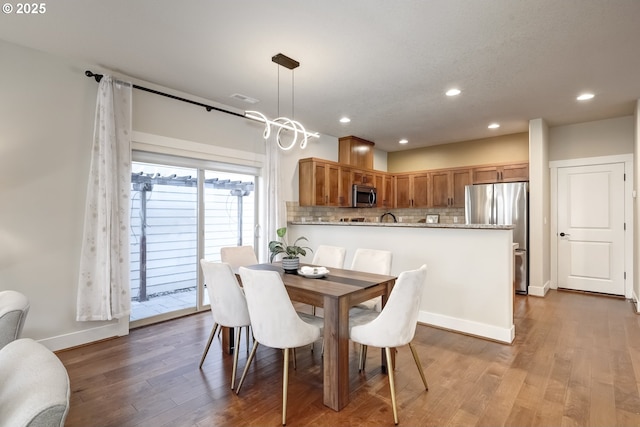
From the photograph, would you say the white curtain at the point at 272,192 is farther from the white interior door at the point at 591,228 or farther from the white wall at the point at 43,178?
the white interior door at the point at 591,228

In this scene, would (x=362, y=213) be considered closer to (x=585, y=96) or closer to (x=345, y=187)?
(x=345, y=187)

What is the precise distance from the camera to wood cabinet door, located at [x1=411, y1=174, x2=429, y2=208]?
266 inches

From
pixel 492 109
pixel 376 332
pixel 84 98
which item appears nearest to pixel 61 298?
pixel 84 98

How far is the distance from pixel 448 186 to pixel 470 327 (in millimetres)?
3600

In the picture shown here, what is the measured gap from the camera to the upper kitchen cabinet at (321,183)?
17.3ft

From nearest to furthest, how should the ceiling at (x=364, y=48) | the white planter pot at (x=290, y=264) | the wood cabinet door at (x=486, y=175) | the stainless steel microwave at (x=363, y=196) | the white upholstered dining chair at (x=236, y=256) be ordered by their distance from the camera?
the ceiling at (x=364, y=48) < the white planter pot at (x=290, y=264) < the white upholstered dining chair at (x=236, y=256) < the wood cabinet door at (x=486, y=175) < the stainless steel microwave at (x=363, y=196)

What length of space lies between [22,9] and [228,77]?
1636 mm

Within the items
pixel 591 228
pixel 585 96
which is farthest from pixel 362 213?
pixel 585 96

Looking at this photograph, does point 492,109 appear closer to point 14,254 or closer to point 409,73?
point 409,73

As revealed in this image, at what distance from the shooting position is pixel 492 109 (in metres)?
4.52

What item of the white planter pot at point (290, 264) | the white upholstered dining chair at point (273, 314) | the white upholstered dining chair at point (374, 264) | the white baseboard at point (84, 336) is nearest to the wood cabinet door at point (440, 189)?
the white upholstered dining chair at point (374, 264)

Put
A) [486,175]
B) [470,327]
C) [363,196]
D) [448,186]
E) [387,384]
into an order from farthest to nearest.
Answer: [448,186]
[363,196]
[486,175]
[470,327]
[387,384]

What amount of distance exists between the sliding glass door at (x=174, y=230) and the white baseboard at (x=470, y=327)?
9.36 ft

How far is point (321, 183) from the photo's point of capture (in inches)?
211
